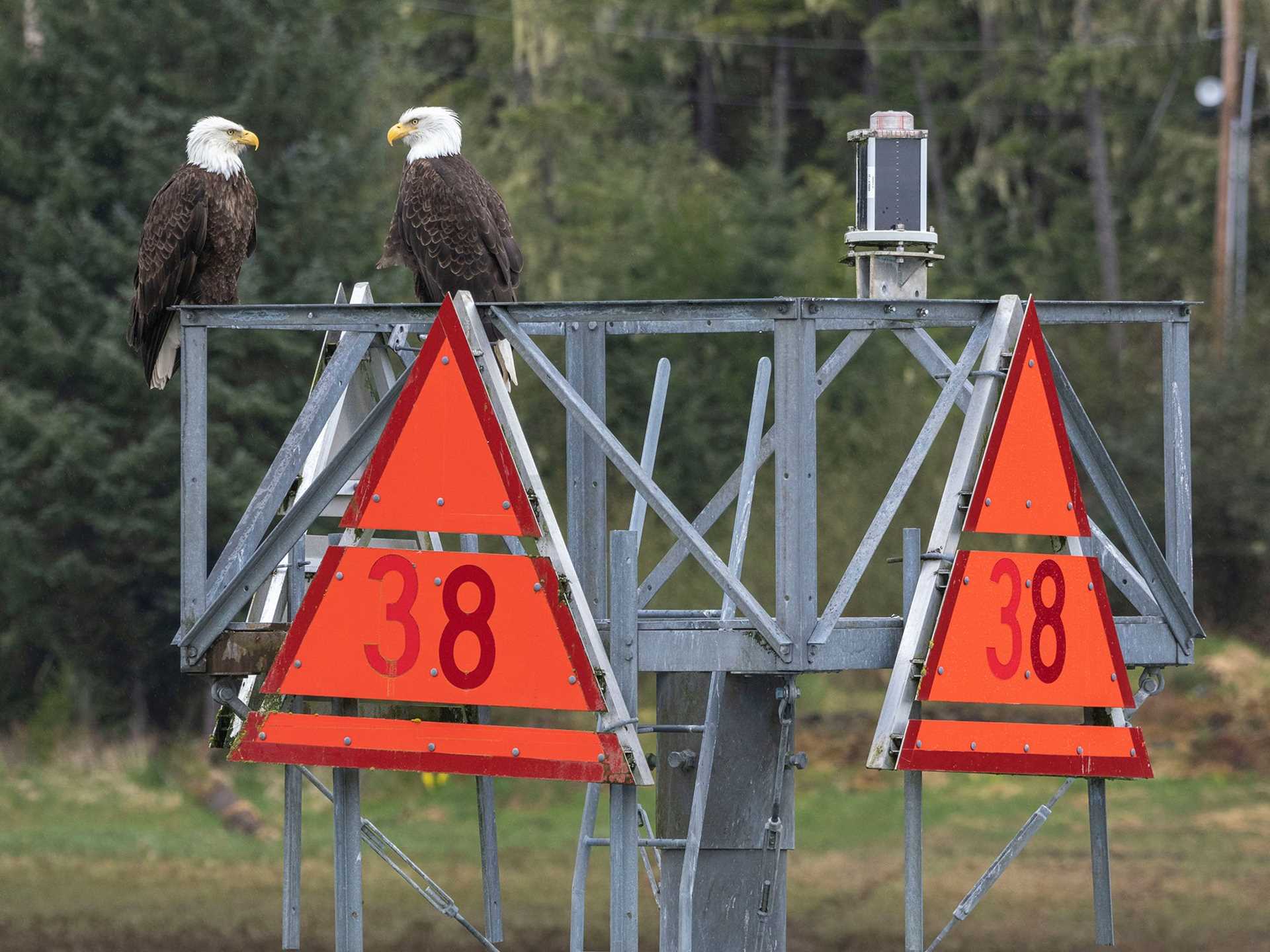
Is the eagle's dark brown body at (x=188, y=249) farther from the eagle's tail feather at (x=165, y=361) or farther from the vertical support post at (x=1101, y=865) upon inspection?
the vertical support post at (x=1101, y=865)

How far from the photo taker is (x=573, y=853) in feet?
69.3

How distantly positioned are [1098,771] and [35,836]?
1591 cm

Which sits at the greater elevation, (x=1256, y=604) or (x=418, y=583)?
(x=1256, y=604)

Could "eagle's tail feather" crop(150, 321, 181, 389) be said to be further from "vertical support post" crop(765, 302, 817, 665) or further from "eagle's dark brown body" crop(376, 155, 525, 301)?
"vertical support post" crop(765, 302, 817, 665)

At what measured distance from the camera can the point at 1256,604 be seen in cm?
2808

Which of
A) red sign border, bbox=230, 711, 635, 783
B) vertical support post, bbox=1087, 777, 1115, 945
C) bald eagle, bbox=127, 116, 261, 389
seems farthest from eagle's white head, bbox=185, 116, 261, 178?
vertical support post, bbox=1087, 777, 1115, 945

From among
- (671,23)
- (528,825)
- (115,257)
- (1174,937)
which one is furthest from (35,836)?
(671,23)

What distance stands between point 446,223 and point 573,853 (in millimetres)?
11535

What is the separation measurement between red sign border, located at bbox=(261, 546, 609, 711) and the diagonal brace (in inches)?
15.8

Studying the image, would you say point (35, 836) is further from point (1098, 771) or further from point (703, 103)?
point (703, 103)

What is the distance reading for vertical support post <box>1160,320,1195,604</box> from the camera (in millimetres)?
8273

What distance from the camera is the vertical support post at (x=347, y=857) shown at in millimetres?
7414

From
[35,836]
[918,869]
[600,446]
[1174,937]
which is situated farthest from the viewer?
[35,836]

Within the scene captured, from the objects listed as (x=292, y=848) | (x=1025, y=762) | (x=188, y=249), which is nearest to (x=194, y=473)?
(x=292, y=848)
